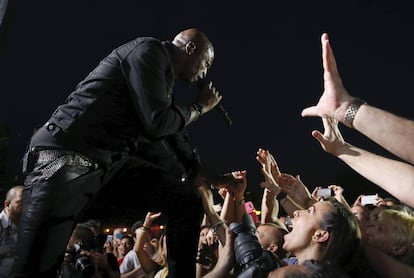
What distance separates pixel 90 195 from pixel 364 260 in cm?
154

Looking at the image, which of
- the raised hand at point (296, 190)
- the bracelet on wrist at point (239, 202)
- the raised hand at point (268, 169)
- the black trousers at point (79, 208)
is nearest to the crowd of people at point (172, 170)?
the black trousers at point (79, 208)

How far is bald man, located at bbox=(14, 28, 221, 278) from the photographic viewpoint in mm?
2002

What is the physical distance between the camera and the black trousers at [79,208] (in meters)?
1.96

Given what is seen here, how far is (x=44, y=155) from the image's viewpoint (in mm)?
2141

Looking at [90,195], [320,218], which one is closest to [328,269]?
[320,218]

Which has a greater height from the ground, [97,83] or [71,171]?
[97,83]

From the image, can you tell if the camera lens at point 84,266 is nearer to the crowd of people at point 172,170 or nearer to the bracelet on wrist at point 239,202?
the crowd of people at point 172,170

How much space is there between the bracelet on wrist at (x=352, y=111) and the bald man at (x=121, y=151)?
2.46 ft

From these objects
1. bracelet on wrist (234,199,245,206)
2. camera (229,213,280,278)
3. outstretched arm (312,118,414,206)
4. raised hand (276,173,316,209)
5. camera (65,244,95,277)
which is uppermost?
outstretched arm (312,118,414,206)

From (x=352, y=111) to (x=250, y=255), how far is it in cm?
84

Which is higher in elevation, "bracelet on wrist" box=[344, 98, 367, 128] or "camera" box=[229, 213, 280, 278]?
"bracelet on wrist" box=[344, 98, 367, 128]

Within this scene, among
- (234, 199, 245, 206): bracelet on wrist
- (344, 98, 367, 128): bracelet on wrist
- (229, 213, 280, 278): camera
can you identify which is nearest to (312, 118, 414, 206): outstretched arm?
(344, 98, 367, 128): bracelet on wrist

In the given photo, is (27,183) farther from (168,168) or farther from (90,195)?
(168,168)

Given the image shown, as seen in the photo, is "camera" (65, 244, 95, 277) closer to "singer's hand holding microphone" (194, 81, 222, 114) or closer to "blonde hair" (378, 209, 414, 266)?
"singer's hand holding microphone" (194, 81, 222, 114)
